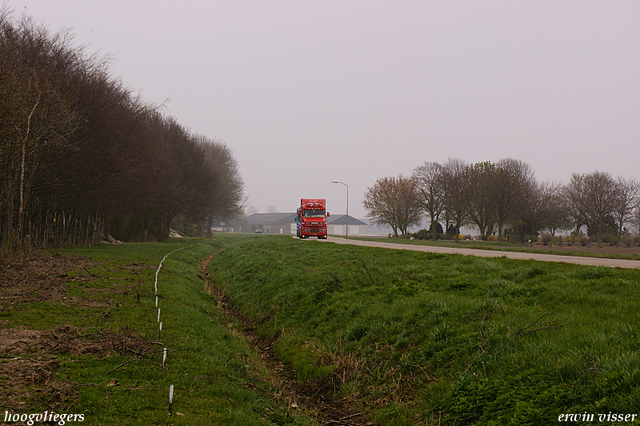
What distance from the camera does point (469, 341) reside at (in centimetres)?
772

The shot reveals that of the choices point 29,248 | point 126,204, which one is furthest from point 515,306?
point 126,204

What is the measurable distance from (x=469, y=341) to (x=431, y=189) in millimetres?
61307

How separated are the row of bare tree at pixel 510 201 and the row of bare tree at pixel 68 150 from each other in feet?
127

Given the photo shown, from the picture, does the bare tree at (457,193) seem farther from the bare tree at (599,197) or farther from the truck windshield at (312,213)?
the truck windshield at (312,213)

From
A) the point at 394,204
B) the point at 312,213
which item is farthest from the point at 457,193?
the point at 312,213

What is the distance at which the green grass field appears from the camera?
223 inches

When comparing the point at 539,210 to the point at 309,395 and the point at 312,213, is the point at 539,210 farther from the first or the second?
the point at 309,395

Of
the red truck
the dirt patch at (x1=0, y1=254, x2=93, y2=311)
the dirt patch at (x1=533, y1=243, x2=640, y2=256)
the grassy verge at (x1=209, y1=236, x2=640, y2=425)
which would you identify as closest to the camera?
the grassy verge at (x1=209, y1=236, x2=640, y2=425)

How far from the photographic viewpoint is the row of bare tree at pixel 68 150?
19734mm

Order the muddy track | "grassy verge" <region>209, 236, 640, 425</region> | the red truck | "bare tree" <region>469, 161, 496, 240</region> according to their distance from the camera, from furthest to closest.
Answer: "bare tree" <region>469, 161, 496, 240</region> → the red truck → the muddy track → "grassy verge" <region>209, 236, 640, 425</region>

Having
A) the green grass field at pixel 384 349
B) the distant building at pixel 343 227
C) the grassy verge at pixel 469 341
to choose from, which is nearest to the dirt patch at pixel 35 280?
the green grass field at pixel 384 349

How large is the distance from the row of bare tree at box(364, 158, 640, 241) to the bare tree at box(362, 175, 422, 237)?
178mm

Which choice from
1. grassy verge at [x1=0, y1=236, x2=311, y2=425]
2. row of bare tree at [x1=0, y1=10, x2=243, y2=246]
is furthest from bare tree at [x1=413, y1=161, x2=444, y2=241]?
grassy verge at [x1=0, y1=236, x2=311, y2=425]

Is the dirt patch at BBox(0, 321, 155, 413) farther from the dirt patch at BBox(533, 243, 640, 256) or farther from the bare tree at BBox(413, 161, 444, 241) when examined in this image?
the bare tree at BBox(413, 161, 444, 241)
